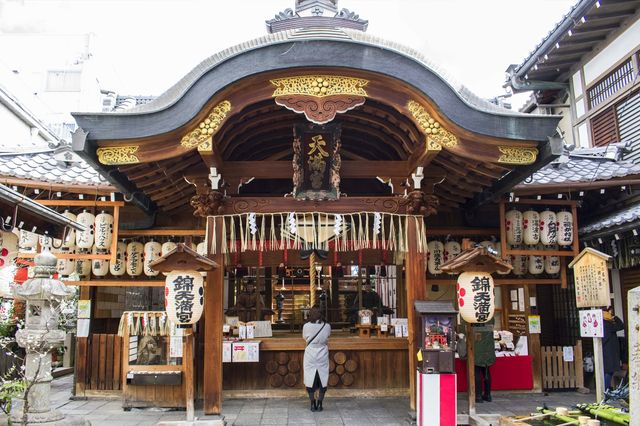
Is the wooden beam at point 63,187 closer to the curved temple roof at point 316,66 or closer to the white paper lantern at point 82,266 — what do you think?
the white paper lantern at point 82,266

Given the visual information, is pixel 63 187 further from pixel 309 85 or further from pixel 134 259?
pixel 309 85

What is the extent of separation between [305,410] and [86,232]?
5695 millimetres

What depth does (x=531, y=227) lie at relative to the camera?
11.2m

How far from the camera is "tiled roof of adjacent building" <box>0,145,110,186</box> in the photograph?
10930 millimetres

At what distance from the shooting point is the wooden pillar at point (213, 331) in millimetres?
9039

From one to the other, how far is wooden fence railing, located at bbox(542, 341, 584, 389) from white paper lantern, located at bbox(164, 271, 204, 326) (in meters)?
8.03

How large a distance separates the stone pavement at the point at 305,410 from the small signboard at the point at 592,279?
2.60m

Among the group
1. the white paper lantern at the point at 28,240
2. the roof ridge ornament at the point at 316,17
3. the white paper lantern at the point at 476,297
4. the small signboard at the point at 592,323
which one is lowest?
the small signboard at the point at 592,323

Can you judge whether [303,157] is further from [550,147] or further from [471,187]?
[550,147]

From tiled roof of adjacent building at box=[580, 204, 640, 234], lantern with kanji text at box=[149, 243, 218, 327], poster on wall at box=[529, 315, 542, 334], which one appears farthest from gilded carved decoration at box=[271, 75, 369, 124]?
poster on wall at box=[529, 315, 542, 334]

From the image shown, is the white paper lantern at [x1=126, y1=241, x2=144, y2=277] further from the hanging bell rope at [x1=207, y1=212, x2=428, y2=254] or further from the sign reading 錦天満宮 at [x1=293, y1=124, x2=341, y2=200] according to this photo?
the sign reading 錦天満宮 at [x1=293, y1=124, x2=341, y2=200]

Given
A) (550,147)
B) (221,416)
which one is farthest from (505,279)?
(221,416)

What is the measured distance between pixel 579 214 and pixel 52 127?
27150 millimetres

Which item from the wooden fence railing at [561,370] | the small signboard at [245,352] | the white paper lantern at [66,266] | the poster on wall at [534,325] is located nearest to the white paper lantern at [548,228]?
the poster on wall at [534,325]
